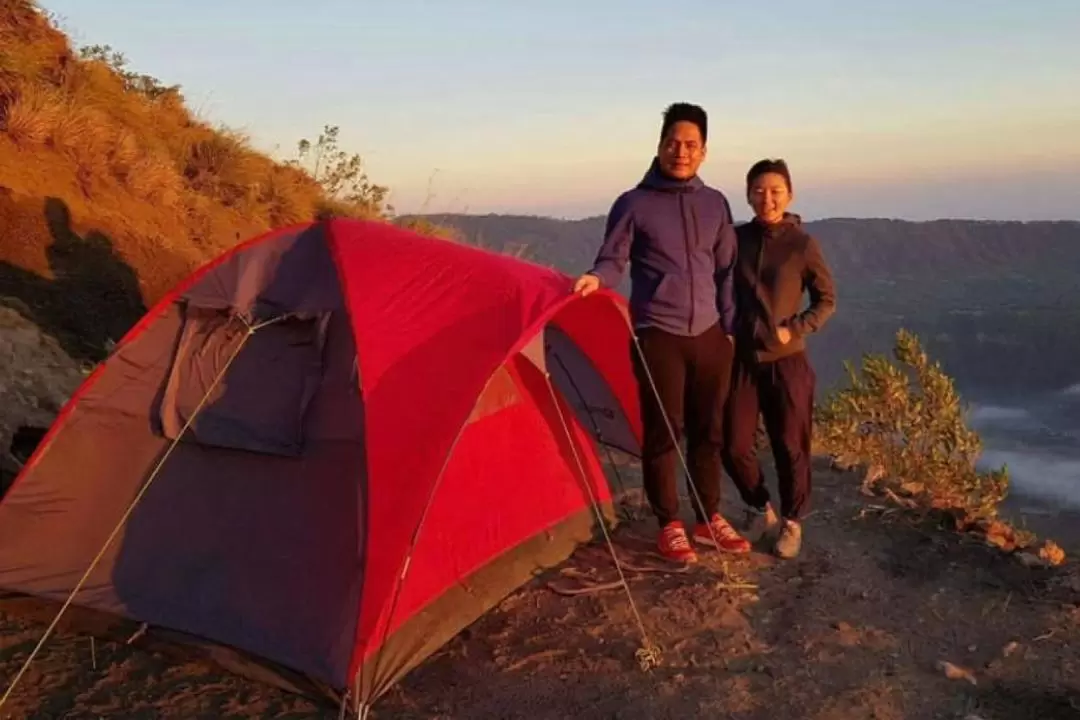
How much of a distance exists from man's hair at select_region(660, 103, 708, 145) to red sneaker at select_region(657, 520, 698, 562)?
2.10m

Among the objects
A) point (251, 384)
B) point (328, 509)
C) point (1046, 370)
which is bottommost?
point (1046, 370)

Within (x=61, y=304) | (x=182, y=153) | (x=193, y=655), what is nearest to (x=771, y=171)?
(x=193, y=655)

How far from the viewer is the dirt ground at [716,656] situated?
4121 millimetres

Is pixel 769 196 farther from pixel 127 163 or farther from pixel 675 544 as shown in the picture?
pixel 127 163

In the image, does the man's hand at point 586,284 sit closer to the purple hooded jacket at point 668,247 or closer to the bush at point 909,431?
the purple hooded jacket at point 668,247

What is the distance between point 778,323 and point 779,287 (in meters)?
0.19

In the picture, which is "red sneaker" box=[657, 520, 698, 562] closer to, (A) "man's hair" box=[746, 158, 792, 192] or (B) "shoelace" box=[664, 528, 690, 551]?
(B) "shoelace" box=[664, 528, 690, 551]

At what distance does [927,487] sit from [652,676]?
12.0 feet

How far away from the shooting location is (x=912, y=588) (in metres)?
5.39

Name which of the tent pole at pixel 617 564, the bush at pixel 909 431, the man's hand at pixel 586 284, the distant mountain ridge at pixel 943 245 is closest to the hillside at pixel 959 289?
the distant mountain ridge at pixel 943 245

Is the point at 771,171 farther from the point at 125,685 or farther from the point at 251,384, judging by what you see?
Result: the point at 125,685

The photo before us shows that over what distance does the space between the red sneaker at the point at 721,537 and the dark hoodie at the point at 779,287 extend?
3.33 ft

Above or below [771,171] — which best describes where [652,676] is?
below

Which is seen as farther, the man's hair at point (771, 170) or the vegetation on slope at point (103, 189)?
the vegetation on slope at point (103, 189)
